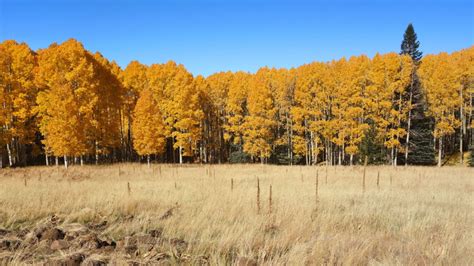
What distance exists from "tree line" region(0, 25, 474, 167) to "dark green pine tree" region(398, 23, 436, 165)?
0.11 metres

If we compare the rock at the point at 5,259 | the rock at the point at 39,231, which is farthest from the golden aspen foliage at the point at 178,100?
the rock at the point at 5,259

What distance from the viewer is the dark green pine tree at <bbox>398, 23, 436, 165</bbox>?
3111 cm

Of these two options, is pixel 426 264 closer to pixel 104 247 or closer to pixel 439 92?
pixel 104 247

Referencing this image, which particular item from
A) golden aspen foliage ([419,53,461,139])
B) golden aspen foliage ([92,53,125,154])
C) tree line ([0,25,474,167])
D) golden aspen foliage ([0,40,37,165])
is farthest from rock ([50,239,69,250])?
golden aspen foliage ([419,53,461,139])

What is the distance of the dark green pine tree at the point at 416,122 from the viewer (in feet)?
102

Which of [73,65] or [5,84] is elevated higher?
[73,65]

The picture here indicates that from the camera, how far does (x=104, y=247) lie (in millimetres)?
4359

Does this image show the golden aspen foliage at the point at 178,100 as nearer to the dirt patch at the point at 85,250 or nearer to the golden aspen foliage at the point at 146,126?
the golden aspen foliage at the point at 146,126

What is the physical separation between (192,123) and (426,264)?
2998 cm

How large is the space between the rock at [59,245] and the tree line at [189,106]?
2075 cm

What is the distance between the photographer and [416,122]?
3419 cm

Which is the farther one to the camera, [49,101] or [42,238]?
[49,101]

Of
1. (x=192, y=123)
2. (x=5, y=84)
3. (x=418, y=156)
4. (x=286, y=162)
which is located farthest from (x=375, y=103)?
(x=5, y=84)

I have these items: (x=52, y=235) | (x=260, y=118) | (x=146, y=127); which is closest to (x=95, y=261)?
(x=52, y=235)
